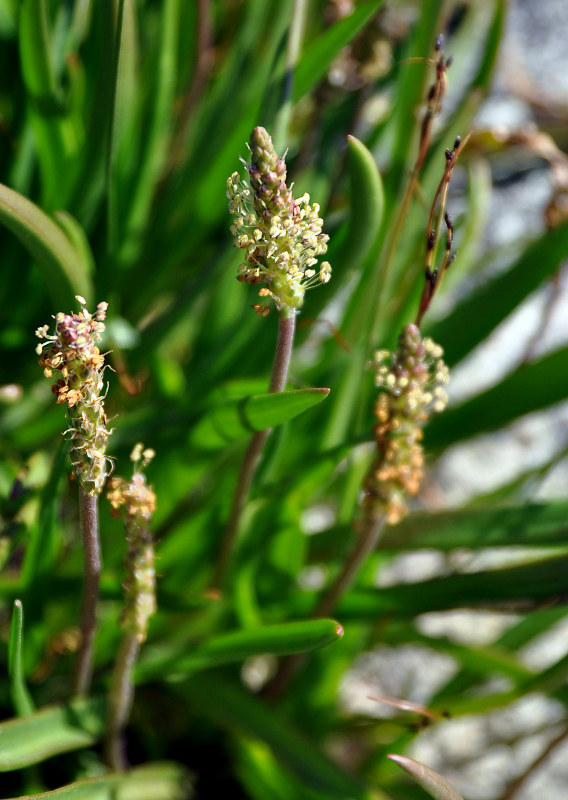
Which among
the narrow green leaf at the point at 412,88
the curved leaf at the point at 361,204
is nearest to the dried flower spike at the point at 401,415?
the curved leaf at the point at 361,204

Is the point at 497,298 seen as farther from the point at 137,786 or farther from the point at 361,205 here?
the point at 137,786

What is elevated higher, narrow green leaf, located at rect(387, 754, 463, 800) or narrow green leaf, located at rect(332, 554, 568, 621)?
narrow green leaf, located at rect(332, 554, 568, 621)

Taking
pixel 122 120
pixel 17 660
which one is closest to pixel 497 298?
pixel 122 120

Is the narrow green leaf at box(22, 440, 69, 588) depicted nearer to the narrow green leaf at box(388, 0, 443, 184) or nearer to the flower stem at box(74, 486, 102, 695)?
the flower stem at box(74, 486, 102, 695)

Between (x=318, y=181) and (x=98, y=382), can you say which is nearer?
(x=98, y=382)

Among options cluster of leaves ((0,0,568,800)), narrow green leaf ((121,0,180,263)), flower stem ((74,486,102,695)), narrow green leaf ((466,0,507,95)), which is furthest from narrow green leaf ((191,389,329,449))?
narrow green leaf ((466,0,507,95))

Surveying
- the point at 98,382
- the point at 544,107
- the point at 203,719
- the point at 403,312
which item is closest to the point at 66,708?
the point at 203,719

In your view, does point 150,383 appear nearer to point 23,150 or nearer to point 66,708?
point 23,150
